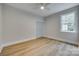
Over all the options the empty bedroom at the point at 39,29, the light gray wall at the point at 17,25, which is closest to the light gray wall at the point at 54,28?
the empty bedroom at the point at 39,29

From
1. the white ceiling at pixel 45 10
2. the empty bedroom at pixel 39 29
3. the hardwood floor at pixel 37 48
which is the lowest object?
the hardwood floor at pixel 37 48

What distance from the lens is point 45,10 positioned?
1660 millimetres

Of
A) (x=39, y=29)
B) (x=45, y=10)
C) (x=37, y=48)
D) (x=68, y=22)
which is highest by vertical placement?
(x=45, y=10)

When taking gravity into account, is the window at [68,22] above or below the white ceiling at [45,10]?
below

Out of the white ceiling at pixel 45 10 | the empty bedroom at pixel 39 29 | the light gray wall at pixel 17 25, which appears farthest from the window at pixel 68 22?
the light gray wall at pixel 17 25

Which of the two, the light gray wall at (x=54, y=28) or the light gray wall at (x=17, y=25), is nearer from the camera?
the light gray wall at (x=17, y=25)

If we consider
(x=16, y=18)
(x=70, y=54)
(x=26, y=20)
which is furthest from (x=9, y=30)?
(x=70, y=54)

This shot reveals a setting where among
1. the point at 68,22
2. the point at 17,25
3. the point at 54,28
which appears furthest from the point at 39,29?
the point at 68,22

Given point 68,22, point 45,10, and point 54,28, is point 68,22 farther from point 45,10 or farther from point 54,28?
point 45,10

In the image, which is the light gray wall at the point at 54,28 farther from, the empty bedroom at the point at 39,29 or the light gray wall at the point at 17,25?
the light gray wall at the point at 17,25

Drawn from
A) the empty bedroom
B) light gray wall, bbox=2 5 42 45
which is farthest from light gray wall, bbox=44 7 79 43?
light gray wall, bbox=2 5 42 45

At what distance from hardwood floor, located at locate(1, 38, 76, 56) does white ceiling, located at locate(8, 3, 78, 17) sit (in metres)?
0.48

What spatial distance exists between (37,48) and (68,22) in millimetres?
699

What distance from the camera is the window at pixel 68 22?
1612mm
